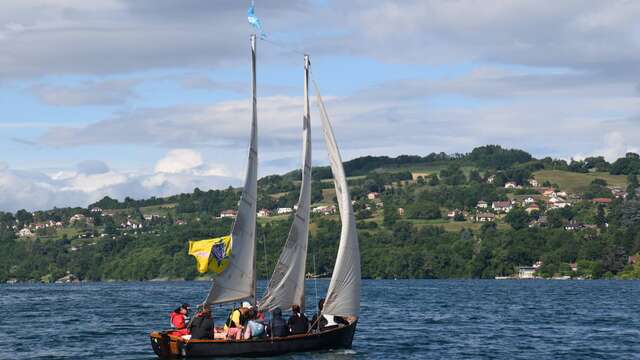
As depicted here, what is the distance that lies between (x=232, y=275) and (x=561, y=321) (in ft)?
129

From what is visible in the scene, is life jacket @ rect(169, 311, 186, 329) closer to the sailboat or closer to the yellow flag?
the sailboat

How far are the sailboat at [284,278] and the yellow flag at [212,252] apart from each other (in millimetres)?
392

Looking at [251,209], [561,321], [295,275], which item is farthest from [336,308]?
[561,321]

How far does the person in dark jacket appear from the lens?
5566 centimetres

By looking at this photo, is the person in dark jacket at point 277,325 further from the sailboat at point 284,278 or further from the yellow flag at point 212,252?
the yellow flag at point 212,252

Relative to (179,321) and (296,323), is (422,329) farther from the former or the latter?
(179,321)

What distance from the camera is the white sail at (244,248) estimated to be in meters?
56.0

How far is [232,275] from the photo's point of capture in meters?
56.1

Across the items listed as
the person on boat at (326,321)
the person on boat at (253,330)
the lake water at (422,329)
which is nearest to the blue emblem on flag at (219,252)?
the person on boat at (253,330)

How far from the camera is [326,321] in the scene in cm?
5891

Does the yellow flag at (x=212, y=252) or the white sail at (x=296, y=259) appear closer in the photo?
the yellow flag at (x=212, y=252)

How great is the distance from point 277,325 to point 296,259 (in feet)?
12.3

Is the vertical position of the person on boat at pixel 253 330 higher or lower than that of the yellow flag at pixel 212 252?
lower

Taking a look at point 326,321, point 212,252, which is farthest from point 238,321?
point 326,321
